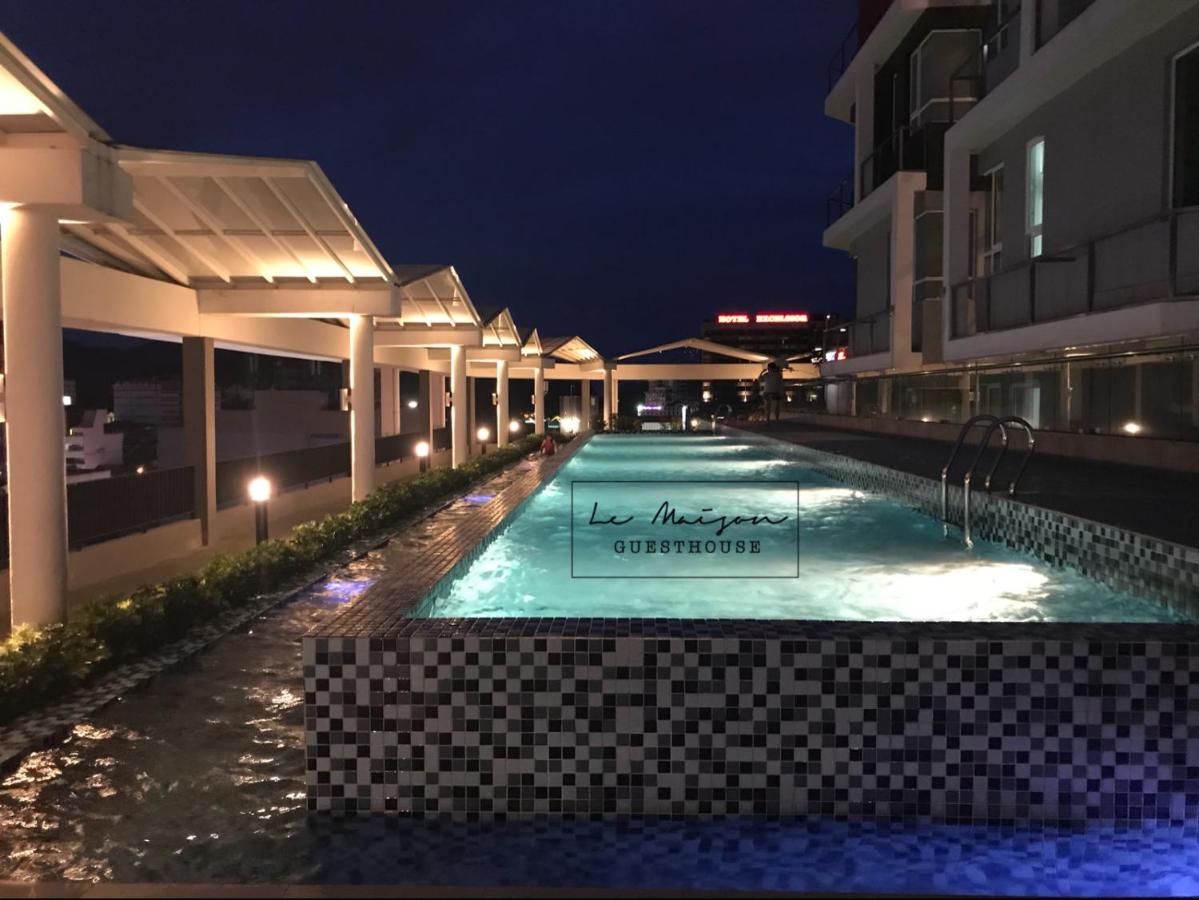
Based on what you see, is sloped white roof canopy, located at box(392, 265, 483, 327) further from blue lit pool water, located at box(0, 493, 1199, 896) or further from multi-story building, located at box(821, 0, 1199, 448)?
blue lit pool water, located at box(0, 493, 1199, 896)

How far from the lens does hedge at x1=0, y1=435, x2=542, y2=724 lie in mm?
4566

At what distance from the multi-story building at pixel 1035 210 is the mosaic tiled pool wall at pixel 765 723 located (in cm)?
665

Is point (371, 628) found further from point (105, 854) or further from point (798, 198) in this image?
point (798, 198)

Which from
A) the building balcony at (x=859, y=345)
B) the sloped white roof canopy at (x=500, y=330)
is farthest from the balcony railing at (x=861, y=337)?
the sloped white roof canopy at (x=500, y=330)

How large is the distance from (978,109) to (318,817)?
13713 mm

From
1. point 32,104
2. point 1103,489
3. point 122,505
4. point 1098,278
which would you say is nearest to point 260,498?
point 122,505

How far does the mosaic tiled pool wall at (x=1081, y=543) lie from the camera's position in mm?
5474

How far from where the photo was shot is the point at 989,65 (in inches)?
579

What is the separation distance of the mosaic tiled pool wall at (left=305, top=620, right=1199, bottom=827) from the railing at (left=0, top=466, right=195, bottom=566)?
5.71 m

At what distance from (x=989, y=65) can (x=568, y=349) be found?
66.3ft

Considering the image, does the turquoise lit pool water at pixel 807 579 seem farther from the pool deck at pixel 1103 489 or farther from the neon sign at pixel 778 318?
the neon sign at pixel 778 318

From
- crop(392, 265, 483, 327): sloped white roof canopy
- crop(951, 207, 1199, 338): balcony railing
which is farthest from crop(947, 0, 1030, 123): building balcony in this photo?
crop(392, 265, 483, 327): sloped white roof canopy

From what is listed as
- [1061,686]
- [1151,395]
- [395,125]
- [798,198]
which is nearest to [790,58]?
[395,125]

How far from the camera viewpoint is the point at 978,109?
13.7 meters
